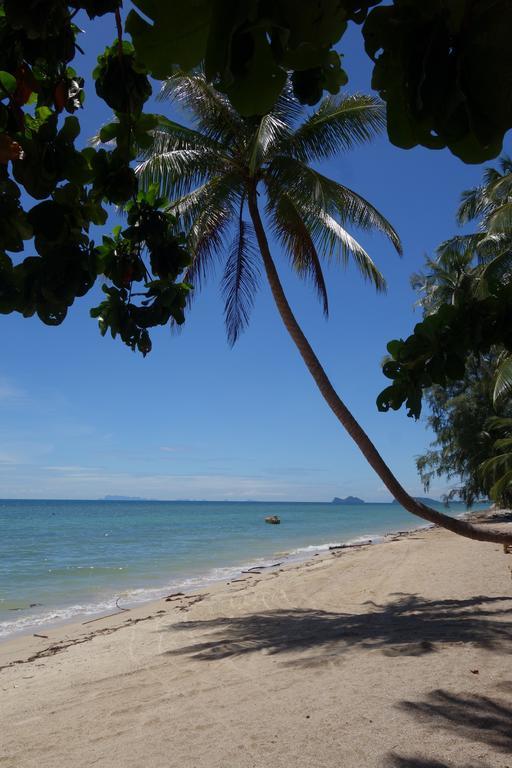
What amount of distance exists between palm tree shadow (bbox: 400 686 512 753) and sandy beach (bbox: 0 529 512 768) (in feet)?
0.04

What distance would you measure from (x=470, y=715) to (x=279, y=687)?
152 centimetres

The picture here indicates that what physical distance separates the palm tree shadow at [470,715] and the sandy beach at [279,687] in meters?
0.01

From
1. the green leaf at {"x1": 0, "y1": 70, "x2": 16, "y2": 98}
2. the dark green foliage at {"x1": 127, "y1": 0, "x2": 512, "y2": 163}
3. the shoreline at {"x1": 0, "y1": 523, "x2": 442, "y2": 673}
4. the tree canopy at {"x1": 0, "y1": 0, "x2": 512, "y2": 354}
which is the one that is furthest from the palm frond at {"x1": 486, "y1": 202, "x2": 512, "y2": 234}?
the dark green foliage at {"x1": 127, "y1": 0, "x2": 512, "y2": 163}

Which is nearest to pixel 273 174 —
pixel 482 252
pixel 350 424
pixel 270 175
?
pixel 270 175

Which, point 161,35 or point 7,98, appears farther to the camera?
point 7,98

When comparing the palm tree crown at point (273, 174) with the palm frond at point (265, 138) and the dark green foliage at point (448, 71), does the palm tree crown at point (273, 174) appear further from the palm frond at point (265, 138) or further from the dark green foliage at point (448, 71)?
the dark green foliage at point (448, 71)

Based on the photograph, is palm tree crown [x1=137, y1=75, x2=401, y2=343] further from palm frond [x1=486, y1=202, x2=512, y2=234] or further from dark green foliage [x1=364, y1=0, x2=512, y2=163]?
dark green foliage [x1=364, y1=0, x2=512, y2=163]

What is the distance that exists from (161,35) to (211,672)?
18.0 ft

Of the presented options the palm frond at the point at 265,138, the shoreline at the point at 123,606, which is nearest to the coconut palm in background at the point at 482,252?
the palm frond at the point at 265,138

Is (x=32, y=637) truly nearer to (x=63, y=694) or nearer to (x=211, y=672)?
(x=63, y=694)

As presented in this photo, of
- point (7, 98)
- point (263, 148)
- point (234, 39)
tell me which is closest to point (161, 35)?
point (234, 39)

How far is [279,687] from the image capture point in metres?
4.67

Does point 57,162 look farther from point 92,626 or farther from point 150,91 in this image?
point 92,626

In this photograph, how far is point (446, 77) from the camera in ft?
3.12
